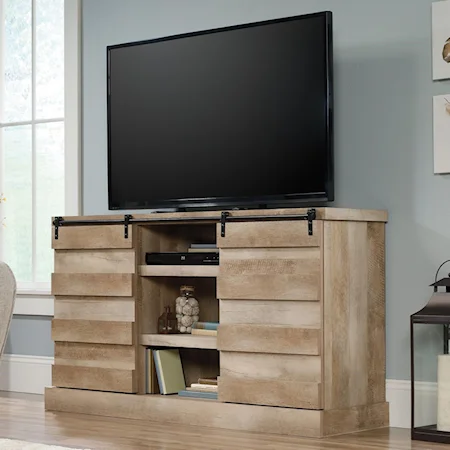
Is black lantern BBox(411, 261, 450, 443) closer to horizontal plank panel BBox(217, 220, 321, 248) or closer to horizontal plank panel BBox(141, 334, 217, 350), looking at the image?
horizontal plank panel BBox(217, 220, 321, 248)

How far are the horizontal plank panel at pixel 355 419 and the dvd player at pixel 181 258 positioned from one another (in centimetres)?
78

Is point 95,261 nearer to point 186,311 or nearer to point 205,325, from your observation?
point 186,311

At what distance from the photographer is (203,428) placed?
3828 mm

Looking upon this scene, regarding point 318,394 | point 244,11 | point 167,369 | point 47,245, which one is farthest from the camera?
point 47,245


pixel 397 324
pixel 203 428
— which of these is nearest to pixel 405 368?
pixel 397 324

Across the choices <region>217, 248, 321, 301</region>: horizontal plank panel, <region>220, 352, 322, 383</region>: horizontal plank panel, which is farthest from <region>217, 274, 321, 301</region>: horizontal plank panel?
<region>220, 352, 322, 383</region>: horizontal plank panel

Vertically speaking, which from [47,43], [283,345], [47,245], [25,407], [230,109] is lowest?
[25,407]

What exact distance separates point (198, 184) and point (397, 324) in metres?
1.00

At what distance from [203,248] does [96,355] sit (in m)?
0.65

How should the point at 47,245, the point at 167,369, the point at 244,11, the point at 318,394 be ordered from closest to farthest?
the point at 318,394, the point at 167,369, the point at 244,11, the point at 47,245

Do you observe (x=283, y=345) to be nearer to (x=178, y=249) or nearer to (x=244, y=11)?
(x=178, y=249)

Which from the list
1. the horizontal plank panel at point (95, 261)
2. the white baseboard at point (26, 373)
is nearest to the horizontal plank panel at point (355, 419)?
the horizontal plank panel at point (95, 261)

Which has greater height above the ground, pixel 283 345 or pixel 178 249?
pixel 178 249

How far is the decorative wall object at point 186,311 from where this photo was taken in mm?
4211
